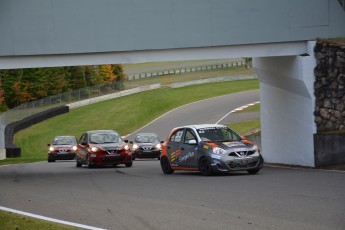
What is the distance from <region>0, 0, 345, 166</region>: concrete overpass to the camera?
2414cm

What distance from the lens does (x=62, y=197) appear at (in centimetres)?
1612

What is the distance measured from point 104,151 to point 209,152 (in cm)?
833

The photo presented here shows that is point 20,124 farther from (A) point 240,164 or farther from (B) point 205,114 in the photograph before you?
(A) point 240,164

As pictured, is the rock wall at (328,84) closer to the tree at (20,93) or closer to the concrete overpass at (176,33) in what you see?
the concrete overpass at (176,33)

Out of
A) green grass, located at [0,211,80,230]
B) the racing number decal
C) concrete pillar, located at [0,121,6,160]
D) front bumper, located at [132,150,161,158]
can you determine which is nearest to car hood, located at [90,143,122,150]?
the racing number decal

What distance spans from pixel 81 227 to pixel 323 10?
16.8m

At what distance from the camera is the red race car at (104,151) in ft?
95.3

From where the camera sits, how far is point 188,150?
2256 cm

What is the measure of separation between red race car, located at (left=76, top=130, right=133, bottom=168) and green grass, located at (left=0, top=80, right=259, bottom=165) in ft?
83.0

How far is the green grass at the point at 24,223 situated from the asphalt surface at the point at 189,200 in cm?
45

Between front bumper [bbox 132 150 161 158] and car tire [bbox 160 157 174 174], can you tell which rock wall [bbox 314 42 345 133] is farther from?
front bumper [bbox 132 150 161 158]

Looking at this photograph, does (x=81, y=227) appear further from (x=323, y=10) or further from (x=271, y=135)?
(x=271, y=135)

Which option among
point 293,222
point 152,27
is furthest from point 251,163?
point 293,222

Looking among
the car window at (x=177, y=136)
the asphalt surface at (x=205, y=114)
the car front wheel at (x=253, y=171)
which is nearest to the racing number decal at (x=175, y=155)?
the car window at (x=177, y=136)
